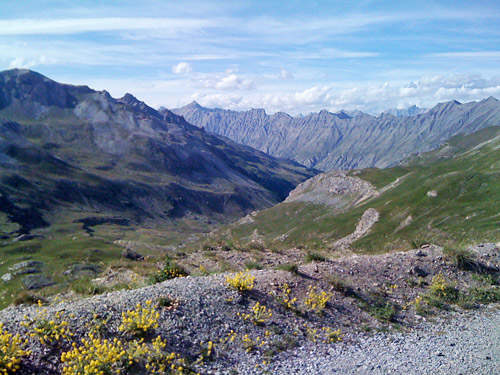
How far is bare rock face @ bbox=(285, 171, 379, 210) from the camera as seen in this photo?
122125 millimetres

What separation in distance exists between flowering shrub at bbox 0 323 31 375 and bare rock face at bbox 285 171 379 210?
114 metres

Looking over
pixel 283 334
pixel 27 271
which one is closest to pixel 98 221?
pixel 27 271

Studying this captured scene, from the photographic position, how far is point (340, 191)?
140m

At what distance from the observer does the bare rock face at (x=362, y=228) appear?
73819 mm

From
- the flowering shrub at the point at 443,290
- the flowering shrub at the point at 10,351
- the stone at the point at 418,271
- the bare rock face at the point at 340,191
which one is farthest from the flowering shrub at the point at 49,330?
the bare rock face at the point at 340,191

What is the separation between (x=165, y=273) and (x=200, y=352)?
5.33 m

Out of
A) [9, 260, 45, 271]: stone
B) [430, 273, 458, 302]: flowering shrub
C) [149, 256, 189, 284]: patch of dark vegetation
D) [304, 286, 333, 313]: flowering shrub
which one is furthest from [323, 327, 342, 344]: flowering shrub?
[9, 260, 45, 271]: stone

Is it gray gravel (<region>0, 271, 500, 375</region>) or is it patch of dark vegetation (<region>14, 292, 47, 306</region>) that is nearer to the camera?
gray gravel (<region>0, 271, 500, 375</region>)

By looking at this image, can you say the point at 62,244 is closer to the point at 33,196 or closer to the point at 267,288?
the point at 33,196

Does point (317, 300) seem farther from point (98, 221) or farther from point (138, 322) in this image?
point (98, 221)

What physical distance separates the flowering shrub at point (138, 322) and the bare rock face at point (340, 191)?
111845 mm

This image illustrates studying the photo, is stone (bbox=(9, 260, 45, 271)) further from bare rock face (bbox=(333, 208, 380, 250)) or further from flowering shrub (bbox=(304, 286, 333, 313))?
flowering shrub (bbox=(304, 286, 333, 313))

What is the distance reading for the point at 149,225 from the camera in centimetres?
16300

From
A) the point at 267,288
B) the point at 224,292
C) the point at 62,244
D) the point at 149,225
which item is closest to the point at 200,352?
the point at 224,292
